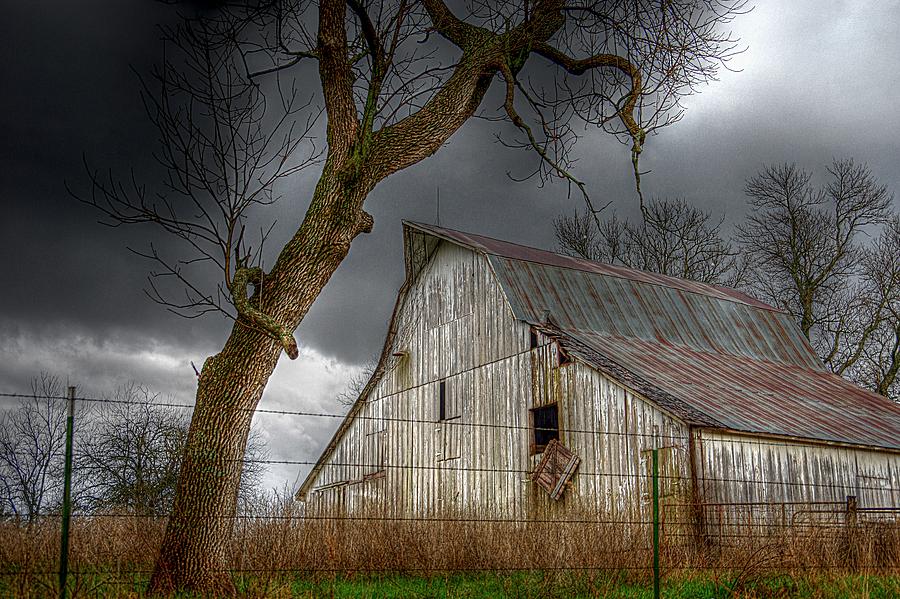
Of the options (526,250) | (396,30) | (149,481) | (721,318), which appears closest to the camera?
(396,30)

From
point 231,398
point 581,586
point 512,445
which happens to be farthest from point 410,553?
point 512,445

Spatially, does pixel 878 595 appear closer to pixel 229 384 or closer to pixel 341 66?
pixel 229 384

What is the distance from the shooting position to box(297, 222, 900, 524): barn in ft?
53.8

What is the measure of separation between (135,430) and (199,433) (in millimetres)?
14254

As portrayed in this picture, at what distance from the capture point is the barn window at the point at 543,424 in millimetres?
18906

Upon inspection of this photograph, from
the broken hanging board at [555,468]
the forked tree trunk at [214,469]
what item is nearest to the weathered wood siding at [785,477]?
the broken hanging board at [555,468]

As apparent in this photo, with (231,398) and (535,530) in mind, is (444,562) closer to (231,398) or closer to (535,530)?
(535,530)

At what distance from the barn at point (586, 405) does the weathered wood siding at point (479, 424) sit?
0.15 feet

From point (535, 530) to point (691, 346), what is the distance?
13103mm

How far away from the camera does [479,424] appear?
671 inches

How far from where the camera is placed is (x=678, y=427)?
15.8 m

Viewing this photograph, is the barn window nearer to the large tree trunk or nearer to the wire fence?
the wire fence

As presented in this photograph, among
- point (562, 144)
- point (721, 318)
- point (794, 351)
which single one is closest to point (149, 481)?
point (562, 144)

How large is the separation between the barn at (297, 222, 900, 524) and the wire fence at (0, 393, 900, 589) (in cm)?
7
